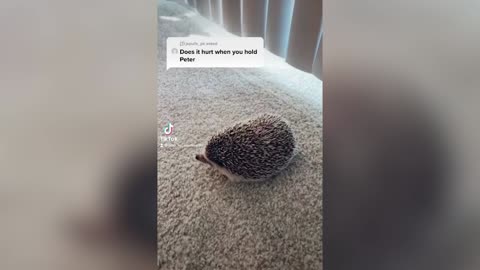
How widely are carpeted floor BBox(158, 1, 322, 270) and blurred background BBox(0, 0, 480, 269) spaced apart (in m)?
0.04

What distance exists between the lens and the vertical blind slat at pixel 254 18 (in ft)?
2.20

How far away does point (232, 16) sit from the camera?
68cm

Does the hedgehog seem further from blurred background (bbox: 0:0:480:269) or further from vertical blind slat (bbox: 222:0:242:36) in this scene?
vertical blind slat (bbox: 222:0:242:36)
